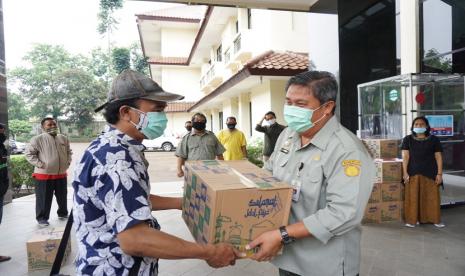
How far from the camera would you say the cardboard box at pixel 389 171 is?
16.2ft

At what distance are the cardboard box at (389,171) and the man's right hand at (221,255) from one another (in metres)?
4.07

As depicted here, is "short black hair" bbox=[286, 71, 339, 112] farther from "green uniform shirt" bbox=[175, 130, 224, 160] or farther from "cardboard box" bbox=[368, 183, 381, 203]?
"green uniform shirt" bbox=[175, 130, 224, 160]

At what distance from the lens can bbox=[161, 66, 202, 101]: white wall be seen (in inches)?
965

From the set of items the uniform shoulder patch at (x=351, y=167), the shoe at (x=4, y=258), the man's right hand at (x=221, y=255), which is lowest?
the shoe at (x=4, y=258)

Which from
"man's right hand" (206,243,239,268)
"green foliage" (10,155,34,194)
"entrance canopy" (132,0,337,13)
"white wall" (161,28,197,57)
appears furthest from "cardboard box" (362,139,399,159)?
"white wall" (161,28,197,57)

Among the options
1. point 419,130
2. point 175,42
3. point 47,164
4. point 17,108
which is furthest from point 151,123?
point 17,108

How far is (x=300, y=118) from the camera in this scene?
1.68m

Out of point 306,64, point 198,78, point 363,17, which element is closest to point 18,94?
point 198,78

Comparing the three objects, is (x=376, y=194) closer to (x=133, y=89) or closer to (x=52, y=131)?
(x=133, y=89)

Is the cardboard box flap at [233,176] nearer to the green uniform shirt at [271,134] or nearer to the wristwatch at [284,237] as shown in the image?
the wristwatch at [284,237]

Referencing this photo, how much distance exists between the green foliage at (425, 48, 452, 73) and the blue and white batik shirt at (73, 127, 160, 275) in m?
6.37

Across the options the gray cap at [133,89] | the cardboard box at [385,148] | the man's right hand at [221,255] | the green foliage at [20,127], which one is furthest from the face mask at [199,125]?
the green foliage at [20,127]

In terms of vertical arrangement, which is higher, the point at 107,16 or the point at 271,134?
the point at 107,16

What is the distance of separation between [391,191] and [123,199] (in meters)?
4.68
